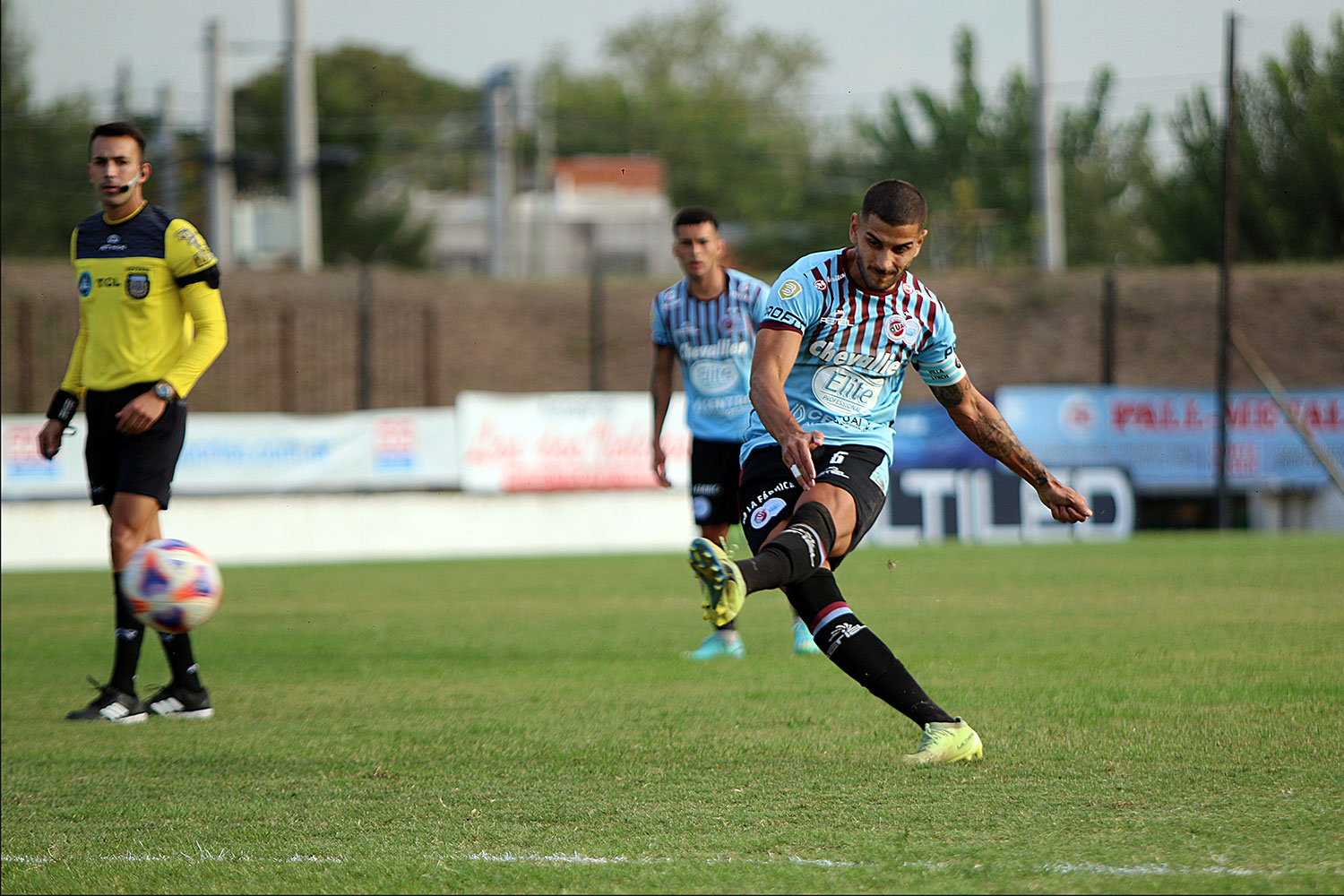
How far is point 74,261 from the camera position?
6.36m

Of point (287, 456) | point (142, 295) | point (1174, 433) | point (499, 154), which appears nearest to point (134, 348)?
point (142, 295)

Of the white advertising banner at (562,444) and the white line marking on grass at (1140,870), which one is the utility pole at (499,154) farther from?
the white line marking on grass at (1140,870)

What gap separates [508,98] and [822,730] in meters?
29.3

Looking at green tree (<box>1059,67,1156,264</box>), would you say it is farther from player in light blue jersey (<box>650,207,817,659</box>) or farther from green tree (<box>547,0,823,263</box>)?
player in light blue jersey (<box>650,207,817,659</box>)

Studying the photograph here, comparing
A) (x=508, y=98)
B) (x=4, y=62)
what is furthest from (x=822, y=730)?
(x=4, y=62)

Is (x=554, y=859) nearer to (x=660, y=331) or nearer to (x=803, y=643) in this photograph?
(x=803, y=643)

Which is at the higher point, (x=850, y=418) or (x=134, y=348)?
(x=134, y=348)

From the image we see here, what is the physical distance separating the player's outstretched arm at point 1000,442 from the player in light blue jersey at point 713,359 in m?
2.78

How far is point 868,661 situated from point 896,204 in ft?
4.96

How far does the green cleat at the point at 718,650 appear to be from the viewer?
25.6ft

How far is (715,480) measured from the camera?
7.99 meters

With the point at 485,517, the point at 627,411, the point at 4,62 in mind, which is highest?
the point at 4,62

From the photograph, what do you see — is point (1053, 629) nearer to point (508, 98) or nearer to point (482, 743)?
point (482, 743)

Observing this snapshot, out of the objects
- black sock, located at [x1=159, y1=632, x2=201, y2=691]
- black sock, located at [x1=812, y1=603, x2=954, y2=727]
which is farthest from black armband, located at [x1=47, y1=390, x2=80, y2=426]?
black sock, located at [x1=812, y1=603, x2=954, y2=727]
